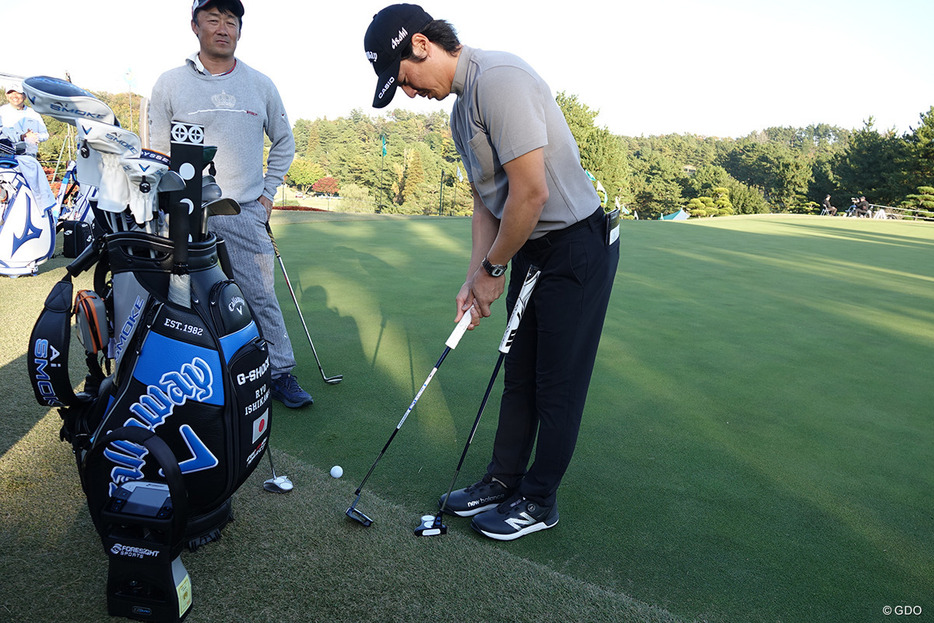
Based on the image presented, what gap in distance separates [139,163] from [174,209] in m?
0.16

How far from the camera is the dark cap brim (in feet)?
7.01

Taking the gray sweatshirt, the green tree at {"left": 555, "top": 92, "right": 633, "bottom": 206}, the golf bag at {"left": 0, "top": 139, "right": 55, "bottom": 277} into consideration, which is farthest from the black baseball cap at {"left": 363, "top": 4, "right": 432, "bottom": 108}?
the green tree at {"left": 555, "top": 92, "right": 633, "bottom": 206}

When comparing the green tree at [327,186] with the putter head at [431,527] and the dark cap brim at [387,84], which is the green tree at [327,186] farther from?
the putter head at [431,527]

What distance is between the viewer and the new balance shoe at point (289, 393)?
3465 mm

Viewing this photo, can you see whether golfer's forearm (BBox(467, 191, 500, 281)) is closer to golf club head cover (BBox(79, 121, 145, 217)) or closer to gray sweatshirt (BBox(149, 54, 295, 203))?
golf club head cover (BBox(79, 121, 145, 217))

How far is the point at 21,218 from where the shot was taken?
6188mm

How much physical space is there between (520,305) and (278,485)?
1.24 m

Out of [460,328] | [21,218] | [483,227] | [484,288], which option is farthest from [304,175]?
[484,288]

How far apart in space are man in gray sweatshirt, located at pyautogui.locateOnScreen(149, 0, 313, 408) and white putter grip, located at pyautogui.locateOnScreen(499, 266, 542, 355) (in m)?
1.50

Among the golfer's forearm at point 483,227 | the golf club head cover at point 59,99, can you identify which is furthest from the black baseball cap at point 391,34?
the golf club head cover at point 59,99

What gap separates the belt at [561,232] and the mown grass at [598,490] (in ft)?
3.71

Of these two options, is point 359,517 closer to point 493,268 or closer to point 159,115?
point 493,268

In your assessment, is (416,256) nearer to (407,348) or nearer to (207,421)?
(407,348)

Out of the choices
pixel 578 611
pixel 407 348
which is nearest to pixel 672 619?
pixel 578 611
